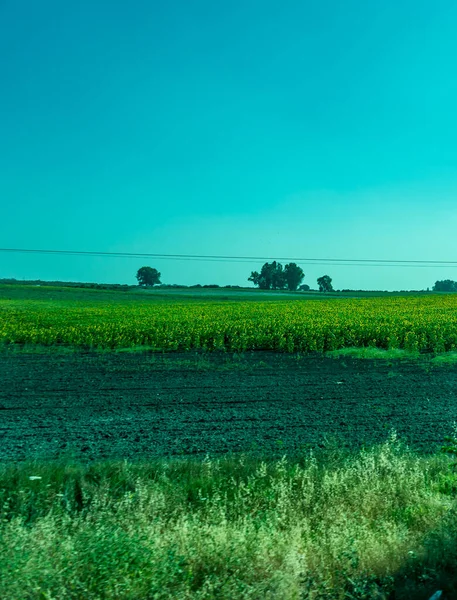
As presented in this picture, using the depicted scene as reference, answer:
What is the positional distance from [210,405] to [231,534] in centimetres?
802

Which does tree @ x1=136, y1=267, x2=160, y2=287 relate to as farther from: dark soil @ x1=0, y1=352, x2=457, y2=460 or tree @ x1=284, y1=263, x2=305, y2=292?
dark soil @ x1=0, y1=352, x2=457, y2=460

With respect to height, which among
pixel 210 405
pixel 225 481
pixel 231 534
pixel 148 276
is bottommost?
pixel 210 405

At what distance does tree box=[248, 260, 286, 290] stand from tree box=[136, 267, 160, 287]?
21.2 metres

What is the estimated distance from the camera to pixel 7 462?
26.4 ft

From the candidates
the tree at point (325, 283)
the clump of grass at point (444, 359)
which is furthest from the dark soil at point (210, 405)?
the tree at point (325, 283)

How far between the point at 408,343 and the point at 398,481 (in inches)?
755

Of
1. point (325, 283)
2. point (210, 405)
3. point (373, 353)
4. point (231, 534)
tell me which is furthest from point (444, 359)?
point (325, 283)

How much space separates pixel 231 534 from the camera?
4.86 metres

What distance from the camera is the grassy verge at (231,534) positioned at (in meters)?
4.05

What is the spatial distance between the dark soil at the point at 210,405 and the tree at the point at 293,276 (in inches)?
4121

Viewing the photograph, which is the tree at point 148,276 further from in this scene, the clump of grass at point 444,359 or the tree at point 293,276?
the clump of grass at point 444,359

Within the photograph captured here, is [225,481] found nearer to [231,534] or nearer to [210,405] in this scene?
[231,534]

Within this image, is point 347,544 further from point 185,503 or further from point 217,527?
point 185,503

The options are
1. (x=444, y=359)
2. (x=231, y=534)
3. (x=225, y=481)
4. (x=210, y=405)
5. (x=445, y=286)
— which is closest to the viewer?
(x=231, y=534)
